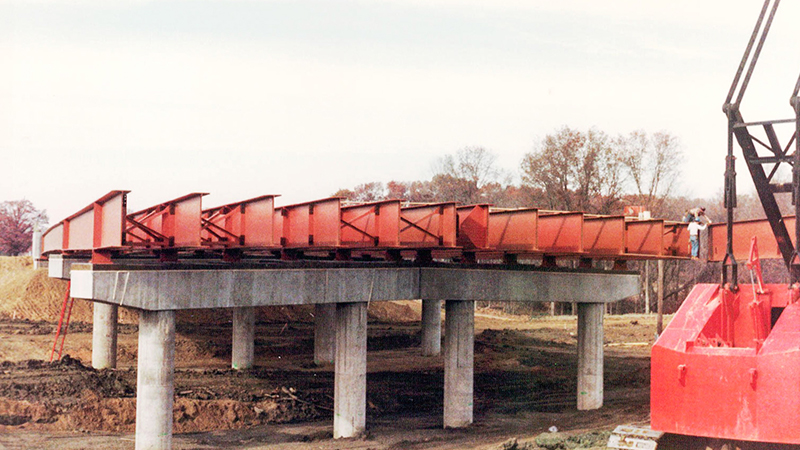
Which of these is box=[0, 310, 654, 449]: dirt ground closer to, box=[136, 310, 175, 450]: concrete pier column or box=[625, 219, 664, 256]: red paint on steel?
box=[136, 310, 175, 450]: concrete pier column

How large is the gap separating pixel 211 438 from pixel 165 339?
520 cm

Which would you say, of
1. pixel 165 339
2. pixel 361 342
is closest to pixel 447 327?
pixel 361 342

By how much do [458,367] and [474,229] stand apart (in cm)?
428

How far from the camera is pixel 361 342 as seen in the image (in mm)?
20109

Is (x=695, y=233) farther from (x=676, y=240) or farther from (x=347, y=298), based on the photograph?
(x=347, y=298)

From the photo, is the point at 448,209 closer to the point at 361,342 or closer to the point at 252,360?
the point at 361,342

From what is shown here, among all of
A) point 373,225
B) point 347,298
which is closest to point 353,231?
point 373,225

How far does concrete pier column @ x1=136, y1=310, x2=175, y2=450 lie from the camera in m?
15.2

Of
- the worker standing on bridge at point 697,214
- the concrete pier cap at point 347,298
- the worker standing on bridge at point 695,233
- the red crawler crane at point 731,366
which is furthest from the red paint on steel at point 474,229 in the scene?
the red crawler crane at point 731,366

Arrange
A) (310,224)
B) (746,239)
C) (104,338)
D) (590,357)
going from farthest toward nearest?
(104,338), (590,357), (746,239), (310,224)

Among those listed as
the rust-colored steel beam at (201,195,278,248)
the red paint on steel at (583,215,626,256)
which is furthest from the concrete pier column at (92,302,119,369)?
the red paint on steel at (583,215,626,256)

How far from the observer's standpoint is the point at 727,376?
8828 mm

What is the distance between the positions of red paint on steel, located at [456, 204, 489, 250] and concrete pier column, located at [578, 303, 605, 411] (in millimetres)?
7453

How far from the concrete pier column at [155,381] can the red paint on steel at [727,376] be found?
9.98 m
